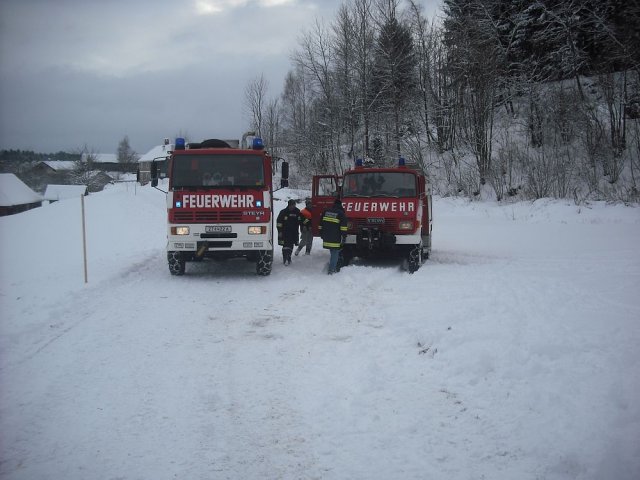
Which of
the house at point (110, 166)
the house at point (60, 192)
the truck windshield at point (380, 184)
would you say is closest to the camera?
the truck windshield at point (380, 184)

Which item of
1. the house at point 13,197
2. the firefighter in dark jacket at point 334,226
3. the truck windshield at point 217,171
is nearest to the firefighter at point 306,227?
the firefighter in dark jacket at point 334,226

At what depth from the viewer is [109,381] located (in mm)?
5273

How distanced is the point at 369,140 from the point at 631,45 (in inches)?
713

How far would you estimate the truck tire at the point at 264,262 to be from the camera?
11102 millimetres

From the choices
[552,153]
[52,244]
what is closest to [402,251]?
[52,244]

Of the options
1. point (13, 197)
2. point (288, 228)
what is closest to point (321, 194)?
point (288, 228)

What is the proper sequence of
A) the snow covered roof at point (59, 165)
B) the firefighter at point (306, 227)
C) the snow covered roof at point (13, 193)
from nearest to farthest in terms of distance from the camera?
the firefighter at point (306, 227), the snow covered roof at point (13, 193), the snow covered roof at point (59, 165)

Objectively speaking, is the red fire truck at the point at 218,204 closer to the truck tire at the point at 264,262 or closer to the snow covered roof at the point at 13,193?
the truck tire at the point at 264,262

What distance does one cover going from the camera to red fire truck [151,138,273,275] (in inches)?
414

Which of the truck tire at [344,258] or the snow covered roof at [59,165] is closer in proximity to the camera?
the truck tire at [344,258]

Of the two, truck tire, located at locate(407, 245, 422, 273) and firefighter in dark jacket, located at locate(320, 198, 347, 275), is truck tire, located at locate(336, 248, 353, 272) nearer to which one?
firefighter in dark jacket, located at locate(320, 198, 347, 275)

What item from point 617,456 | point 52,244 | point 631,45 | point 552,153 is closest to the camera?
point 617,456

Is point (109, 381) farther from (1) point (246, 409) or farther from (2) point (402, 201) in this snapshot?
(2) point (402, 201)

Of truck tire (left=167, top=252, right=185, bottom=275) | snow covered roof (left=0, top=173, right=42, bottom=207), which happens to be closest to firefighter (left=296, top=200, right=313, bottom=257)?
truck tire (left=167, top=252, right=185, bottom=275)
